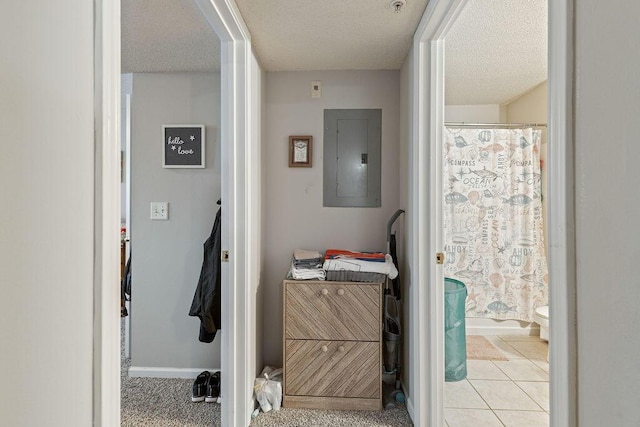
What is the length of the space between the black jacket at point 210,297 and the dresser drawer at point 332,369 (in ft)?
1.61

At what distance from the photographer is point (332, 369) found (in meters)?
2.12

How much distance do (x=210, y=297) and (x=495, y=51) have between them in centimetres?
248

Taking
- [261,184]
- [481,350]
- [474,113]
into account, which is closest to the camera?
[261,184]

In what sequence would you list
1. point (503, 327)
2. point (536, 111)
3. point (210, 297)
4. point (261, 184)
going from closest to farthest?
point (210, 297) < point (261, 184) < point (536, 111) < point (503, 327)

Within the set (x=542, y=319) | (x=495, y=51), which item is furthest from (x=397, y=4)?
(x=542, y=319)

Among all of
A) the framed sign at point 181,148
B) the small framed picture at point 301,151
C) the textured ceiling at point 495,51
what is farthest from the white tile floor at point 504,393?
the framed sign at point 181,148

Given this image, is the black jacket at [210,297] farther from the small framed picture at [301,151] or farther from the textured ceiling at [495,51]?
the textured ceiling at [495,51]

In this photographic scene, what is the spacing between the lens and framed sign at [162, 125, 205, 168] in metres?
2.51

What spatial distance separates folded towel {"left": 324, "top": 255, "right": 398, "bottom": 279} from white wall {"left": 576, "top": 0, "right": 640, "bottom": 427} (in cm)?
151

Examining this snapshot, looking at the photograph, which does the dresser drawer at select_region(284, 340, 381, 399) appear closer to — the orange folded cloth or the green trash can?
the orange folded cloth

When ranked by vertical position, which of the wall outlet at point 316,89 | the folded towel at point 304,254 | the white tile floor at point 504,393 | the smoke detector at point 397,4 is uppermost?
the smoke detector at point 397,4

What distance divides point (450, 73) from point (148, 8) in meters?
2.14

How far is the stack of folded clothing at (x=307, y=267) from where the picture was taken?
2.17 m

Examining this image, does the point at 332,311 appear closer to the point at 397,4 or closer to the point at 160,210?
the point at 160,210
